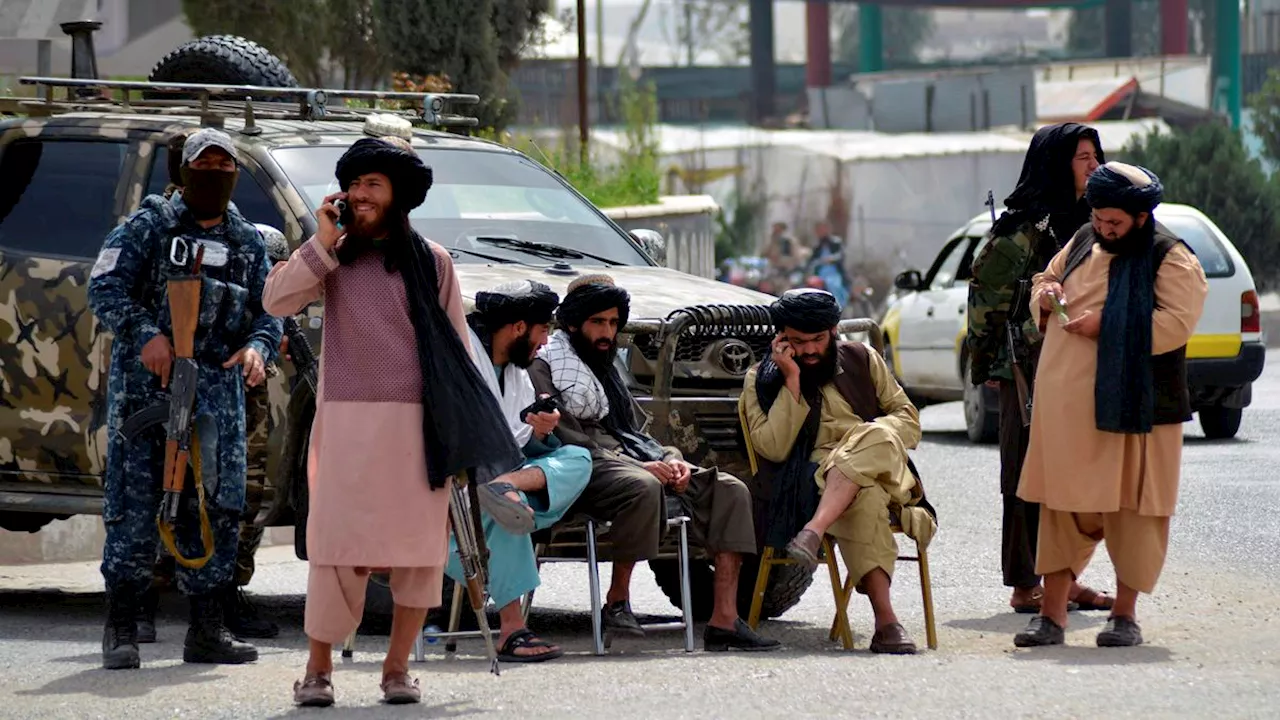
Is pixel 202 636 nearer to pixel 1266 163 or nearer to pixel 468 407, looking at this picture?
pixel 468 407

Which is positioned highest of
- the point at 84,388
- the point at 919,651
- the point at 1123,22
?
the point at 1123,22

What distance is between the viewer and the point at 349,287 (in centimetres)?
680

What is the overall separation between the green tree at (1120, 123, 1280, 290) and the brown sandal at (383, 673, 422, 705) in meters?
26.7

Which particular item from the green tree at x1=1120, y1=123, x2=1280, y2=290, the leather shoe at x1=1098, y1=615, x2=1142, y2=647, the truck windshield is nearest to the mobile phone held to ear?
the truck windshield

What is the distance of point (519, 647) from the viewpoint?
7875 mm

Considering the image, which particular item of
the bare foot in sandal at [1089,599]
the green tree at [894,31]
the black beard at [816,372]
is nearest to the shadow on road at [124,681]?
the black beard at [816,372]

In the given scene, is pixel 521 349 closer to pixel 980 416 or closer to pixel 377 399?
pixel 377 399

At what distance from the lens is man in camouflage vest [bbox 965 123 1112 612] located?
900 centimetres

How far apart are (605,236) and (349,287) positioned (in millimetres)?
3252

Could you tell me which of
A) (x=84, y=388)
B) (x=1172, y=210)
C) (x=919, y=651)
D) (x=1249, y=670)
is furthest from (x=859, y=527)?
(x=1172, y=210)

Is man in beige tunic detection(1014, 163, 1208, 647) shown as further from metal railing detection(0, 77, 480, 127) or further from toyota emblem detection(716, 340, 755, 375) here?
metal railing detection(0, 77, 480, 127)

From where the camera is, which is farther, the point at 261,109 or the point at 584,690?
the point at 261,109

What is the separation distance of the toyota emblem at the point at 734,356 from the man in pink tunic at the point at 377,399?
2.01m

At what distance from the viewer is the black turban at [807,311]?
8.18m
